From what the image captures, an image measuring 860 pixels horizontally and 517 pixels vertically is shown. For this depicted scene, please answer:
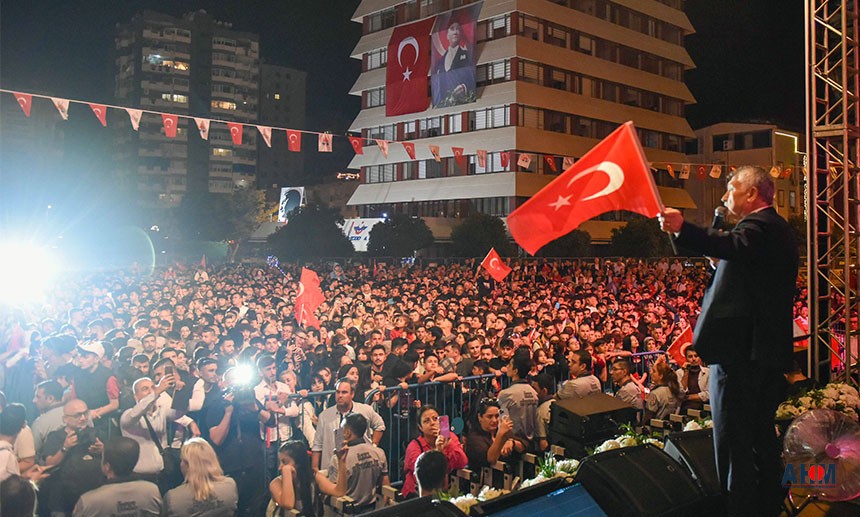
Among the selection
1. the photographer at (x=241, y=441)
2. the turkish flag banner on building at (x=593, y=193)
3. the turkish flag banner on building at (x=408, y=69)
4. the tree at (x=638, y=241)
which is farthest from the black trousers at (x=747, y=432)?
the turkish flag banner on building at (x=408, y=69)

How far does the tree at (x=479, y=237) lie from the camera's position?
147 ft

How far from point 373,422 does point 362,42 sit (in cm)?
6101

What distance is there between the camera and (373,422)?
7004 mm

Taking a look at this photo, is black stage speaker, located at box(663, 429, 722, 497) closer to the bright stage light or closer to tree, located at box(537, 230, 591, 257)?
the bright stage light

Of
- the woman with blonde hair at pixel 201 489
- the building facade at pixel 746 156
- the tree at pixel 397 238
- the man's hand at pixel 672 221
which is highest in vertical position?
the building facade at pixel 746 156

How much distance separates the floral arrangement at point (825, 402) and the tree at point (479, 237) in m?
37.4

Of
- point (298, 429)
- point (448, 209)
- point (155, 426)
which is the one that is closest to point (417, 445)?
point (298, 429)

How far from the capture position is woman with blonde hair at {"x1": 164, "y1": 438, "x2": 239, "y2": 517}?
512 centimetres

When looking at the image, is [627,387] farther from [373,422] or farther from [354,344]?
[354,344]

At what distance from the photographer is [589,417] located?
6.16 meters

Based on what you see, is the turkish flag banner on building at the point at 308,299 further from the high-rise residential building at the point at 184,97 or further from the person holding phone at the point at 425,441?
the high-rise residential building at the point at 184,97

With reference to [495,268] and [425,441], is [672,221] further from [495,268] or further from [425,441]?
[495,268]

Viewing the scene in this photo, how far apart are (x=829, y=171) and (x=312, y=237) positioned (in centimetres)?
4183

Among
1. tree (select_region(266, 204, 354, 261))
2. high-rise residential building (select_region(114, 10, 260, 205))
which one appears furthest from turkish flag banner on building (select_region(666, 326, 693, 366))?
high-rise residential building (select_region(114, 10, 260, 205))
